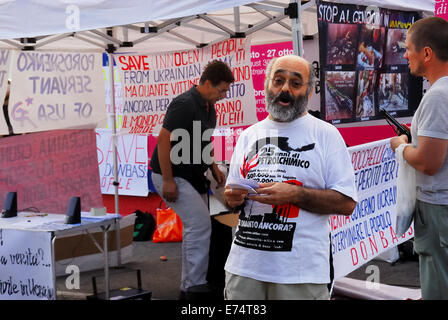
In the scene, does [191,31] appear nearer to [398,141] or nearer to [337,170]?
[398,141]

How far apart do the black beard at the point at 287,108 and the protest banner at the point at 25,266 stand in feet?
8.23

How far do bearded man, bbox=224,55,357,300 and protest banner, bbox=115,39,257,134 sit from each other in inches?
158

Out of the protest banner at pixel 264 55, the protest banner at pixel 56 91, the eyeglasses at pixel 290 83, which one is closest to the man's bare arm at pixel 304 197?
the eyeglasses at pixel 290 83

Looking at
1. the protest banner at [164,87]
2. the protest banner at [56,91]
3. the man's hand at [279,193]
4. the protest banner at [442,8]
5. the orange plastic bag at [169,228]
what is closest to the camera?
the man's hand at [279,193]

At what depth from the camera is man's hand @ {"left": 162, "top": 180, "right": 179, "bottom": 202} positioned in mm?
4758

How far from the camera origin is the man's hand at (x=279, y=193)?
235 cm

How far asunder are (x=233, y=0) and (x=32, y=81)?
9.63 feet

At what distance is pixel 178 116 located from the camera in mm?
4766

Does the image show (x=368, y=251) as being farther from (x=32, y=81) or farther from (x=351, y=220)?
(x=32, y=81)

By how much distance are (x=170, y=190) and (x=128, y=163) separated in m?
4.61

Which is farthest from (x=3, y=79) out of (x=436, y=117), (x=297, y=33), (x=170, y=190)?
(x=436, y=117)

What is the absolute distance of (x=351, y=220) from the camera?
13.5ft

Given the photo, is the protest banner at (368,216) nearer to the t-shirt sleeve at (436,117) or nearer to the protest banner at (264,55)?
the t-shirt sleeve at (436,117)

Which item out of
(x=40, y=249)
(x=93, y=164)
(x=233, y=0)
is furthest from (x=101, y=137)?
(x=233, y=0)
